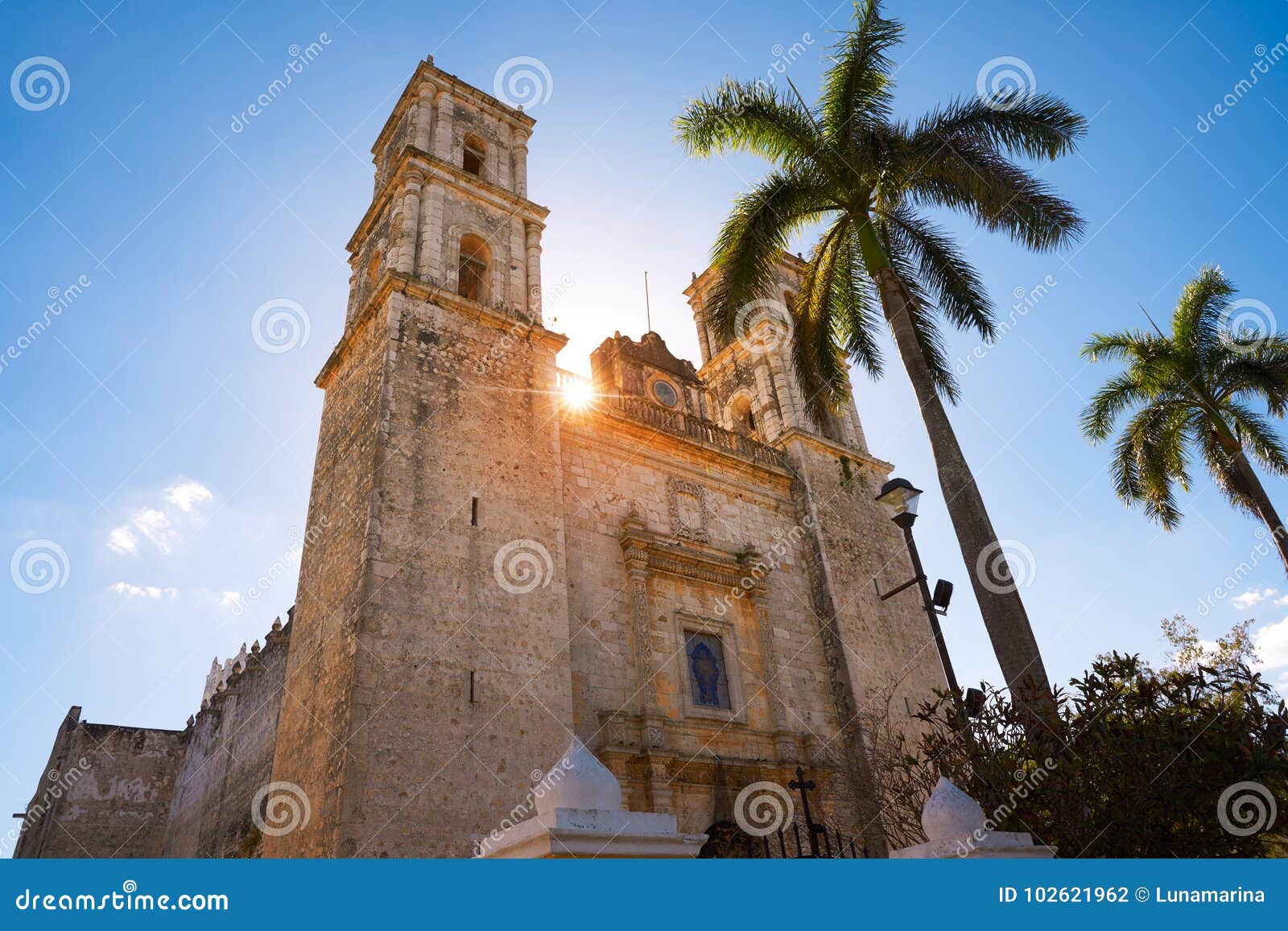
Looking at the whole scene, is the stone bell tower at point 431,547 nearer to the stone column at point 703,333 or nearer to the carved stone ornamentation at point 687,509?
the carved stone ornamentation at point 687,509

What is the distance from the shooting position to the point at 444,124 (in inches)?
659

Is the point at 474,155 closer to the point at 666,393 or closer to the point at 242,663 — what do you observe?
the point at 666,393

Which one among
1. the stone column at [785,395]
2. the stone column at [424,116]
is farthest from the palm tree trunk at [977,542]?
the stone column at [424,116]

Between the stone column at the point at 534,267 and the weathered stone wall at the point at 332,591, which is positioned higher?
the stone column at the point at 534,267

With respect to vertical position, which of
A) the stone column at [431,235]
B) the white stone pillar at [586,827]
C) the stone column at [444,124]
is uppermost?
the stone column at [444,124]

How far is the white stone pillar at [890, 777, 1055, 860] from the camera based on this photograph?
416cm

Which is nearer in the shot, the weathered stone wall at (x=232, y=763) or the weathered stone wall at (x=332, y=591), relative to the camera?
the weathered stone wall at (x=332, y=591)

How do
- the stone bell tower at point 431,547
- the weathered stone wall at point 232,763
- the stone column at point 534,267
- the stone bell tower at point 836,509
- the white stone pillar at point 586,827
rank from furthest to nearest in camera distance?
the stone bell tower at point 836,509
the weathered stone wall at point 232,763
the stone column at point 534,267
the stone bell tower at point 431,547
the white stone pillar at point 586,827

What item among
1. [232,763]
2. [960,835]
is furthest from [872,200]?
[232,763]

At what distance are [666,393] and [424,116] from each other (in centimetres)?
777

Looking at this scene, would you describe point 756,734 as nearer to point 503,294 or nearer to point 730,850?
point 730,850

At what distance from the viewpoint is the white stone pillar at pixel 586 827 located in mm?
3430

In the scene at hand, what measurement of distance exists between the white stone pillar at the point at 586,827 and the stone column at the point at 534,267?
39.1ft

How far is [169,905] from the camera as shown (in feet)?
8.46
